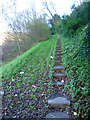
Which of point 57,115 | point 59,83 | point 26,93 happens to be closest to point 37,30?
point 59,83

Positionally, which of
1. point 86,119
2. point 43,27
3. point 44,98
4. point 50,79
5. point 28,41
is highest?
point 43,27

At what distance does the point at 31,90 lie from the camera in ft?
8.10

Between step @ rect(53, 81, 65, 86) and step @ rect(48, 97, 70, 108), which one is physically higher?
step @ rect(53, 81, 65, 86)

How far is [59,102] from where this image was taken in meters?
1.98

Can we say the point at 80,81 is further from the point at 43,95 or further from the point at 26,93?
the point at 26,93

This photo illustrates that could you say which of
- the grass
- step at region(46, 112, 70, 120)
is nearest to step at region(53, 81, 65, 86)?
the grass

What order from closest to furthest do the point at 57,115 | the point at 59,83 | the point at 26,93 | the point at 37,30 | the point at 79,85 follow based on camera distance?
1. the point at 57,115
2. the point at 79,85
3. the point at 26,93
4. the point at 59,83
5. the point at 37,30

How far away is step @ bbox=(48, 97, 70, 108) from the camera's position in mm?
1931

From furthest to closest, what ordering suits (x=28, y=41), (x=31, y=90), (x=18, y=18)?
(x=28, y=41)
(x=18, y=18)
(x=31, y=90)

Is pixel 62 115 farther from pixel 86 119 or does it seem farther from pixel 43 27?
pixel 43 27

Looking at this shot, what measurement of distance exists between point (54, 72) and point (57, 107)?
4.22ft

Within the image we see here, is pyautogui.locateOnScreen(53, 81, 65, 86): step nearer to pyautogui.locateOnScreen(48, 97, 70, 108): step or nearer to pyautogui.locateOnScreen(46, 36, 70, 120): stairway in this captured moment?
pyautogui.locateOnScreen(46, 36, 70, 120): stairway

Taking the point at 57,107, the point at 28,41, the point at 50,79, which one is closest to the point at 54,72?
the point at 50,79

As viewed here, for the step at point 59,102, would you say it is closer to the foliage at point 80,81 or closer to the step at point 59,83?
the foliage at point 80,81
